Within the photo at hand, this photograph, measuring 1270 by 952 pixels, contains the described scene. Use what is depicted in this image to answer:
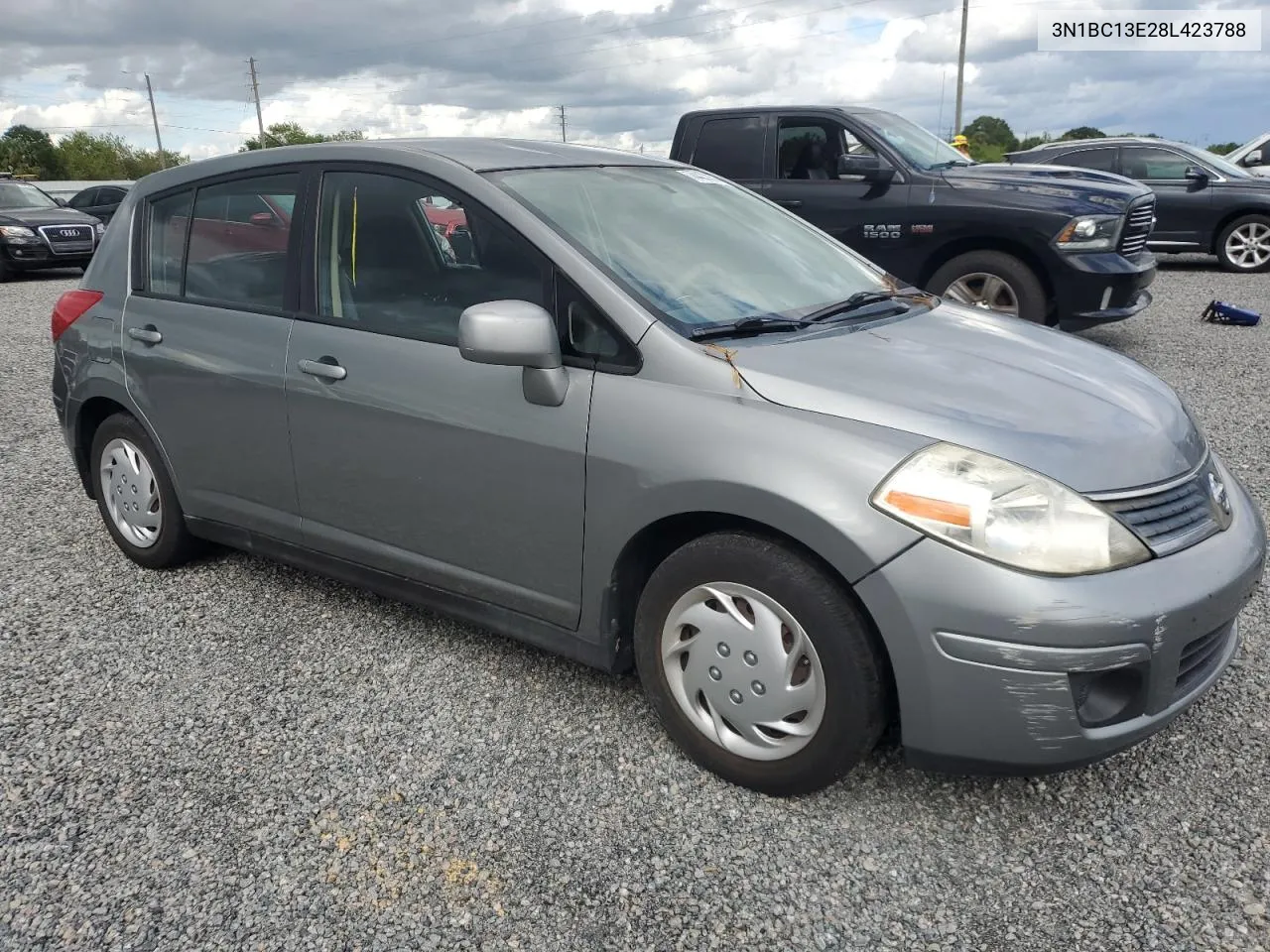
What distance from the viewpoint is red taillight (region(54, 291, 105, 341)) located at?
4150mm

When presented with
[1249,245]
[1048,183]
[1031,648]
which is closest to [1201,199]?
[1249,245]

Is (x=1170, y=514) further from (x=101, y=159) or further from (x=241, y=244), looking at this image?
(x=101, y=159)

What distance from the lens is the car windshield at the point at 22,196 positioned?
16.6 m

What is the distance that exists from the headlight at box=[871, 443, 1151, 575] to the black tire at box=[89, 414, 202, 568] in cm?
291

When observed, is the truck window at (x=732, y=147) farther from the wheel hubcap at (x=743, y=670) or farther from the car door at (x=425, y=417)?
the wheel hubcap at (x=743, y=670)

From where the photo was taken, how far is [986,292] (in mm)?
7559

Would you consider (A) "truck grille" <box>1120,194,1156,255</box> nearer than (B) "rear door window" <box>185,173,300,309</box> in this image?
No

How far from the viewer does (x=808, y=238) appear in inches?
144

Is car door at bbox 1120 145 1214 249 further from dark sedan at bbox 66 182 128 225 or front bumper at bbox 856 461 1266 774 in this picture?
dark sedan at bbox 66 182 128 225

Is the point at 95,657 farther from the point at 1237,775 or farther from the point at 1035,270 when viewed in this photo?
the point at 1035,270

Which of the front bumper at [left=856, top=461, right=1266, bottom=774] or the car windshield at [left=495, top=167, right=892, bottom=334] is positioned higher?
the car windshield at [left=495, top=167, right=892, bottom=334]

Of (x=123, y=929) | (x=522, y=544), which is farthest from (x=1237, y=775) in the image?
(x=123, y=929)

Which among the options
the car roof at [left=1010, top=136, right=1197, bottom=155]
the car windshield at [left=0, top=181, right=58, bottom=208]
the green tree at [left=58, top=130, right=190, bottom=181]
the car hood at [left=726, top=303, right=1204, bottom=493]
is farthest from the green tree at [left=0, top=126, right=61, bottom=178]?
the car hood at [left=726, top=303, right=1204, bottom=493]

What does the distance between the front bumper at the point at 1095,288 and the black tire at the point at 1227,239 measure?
6443 millimetres
